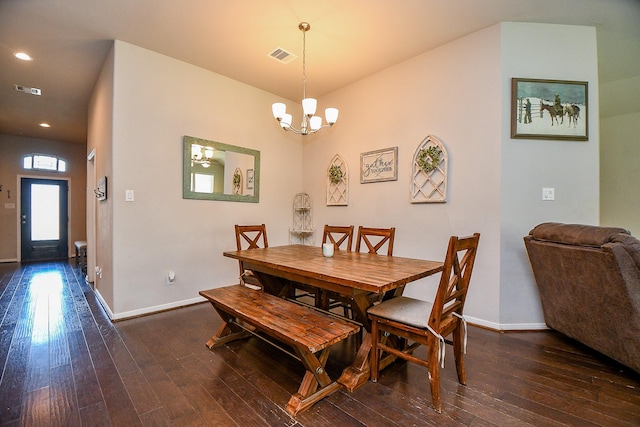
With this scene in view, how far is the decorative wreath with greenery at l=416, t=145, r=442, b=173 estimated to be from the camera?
288cm

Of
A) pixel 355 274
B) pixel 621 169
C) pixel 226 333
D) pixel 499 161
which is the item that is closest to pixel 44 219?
pixel 226 333

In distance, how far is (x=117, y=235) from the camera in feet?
9.05

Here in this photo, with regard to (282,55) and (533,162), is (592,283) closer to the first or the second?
(533,162)

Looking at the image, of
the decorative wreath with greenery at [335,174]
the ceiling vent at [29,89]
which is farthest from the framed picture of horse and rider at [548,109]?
the ceiling vent at [29,89]

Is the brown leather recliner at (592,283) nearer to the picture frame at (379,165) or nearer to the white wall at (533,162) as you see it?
the white wall at (533,162)

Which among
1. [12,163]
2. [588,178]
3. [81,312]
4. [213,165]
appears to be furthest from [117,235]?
[12,163]

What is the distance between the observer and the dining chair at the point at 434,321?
1462 millimetres

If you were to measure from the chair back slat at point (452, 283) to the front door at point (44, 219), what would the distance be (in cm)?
811

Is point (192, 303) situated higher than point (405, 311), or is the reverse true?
point (405, 311)

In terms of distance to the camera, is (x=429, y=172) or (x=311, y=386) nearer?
(x=311, y=386)

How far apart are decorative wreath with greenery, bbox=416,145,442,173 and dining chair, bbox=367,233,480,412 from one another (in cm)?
140

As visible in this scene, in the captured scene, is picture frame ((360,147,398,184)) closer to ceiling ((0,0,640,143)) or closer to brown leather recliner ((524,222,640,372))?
ceiling ((0,0,640,143))

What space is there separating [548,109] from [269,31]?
264 cm

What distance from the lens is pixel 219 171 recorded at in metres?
3.49
